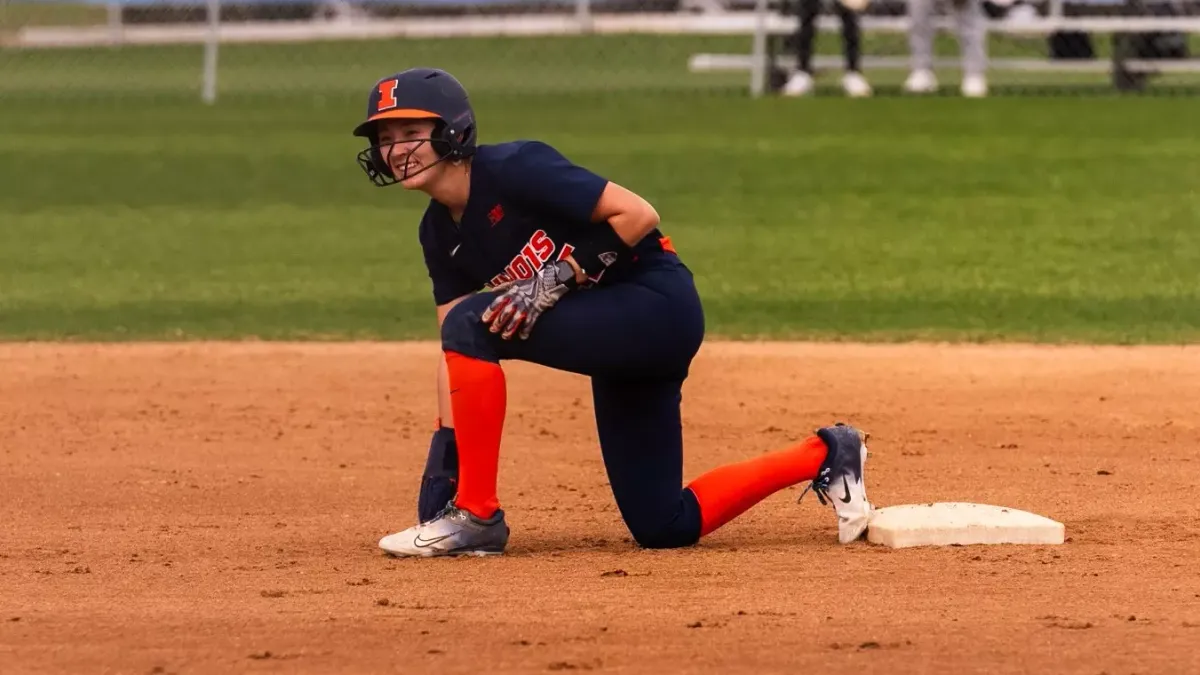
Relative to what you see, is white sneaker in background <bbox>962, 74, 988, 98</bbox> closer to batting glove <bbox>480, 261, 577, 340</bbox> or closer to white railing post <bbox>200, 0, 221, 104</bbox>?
white railing post <bbox>200, 0, 221, 104</bbox>

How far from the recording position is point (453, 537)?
18.4ft

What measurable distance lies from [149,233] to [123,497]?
27.2ft

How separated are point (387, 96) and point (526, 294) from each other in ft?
2.19

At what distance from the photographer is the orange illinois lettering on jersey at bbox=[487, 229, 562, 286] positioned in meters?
5.40

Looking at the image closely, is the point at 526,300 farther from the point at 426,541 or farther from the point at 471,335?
the point at 426,541

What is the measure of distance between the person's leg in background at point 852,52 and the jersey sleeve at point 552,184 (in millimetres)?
15564

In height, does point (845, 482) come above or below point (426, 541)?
above

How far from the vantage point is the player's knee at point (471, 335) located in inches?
211

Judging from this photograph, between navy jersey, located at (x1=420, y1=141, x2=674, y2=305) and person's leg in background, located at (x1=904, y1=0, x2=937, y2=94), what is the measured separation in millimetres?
15469

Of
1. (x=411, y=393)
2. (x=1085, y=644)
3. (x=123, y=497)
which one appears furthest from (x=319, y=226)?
(x=1085, y=644)

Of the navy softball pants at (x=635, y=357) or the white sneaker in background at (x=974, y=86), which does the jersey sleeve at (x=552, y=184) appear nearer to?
the navy softball pants at (x=635, y=357)

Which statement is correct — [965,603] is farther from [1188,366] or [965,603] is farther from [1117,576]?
[1188,366]

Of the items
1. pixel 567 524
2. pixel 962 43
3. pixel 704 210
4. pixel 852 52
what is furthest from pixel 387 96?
pixel 962 43

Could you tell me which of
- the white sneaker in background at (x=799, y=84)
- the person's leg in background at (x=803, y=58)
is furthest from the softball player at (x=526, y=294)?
the white sneaker in background at (x=799, y=84)
